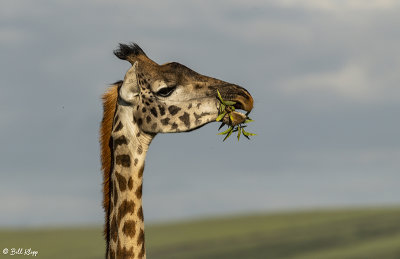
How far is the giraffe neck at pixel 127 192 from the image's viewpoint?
12.1 metres

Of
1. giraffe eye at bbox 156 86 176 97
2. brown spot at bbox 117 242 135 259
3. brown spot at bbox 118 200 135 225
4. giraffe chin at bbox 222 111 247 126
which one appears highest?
giraffe eye at bbox 156 86 176 97

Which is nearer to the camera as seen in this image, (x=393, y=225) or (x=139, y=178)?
(x=139, y=178)

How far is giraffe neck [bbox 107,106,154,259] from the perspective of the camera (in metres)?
12.1

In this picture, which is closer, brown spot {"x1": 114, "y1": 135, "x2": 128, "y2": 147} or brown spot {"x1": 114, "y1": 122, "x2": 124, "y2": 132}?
brown spot {"x1": 114, "y1": 135, "x2": 128, "y2": 147}

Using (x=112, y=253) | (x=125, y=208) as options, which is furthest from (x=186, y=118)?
(x=112, y=253)

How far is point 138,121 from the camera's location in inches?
492

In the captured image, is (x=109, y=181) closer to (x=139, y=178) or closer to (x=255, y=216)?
(x=139, y=178)

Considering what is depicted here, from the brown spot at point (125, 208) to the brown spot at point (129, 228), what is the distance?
0.13 metres

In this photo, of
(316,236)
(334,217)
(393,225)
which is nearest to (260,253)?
(316,236)

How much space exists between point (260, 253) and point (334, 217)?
2146 centimetres

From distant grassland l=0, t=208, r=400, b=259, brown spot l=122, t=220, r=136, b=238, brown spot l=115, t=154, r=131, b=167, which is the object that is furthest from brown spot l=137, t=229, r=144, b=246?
distant grassland l=0, t=208, r=400, b=259

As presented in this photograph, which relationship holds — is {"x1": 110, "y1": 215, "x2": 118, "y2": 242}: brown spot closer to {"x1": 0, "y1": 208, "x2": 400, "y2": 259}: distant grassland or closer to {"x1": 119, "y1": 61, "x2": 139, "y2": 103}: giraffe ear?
{"x1": 119, "y1": 61, "x2": 139, "y2": 103}: giraffe ear

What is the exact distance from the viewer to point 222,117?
489 inches

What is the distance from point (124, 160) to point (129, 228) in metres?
1.12
